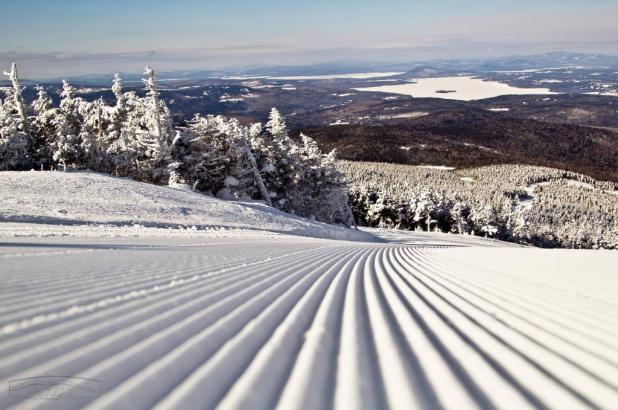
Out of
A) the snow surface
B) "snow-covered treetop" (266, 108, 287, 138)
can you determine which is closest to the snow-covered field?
the snow surface

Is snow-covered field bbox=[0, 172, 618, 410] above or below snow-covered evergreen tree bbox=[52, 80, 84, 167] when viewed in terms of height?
below

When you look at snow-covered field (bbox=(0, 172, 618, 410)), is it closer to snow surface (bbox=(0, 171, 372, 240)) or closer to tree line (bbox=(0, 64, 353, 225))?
snow surface (bbox=(0, 171, 372, 240))

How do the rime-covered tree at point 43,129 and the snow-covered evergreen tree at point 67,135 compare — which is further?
the rime-covered tree at point 43,129

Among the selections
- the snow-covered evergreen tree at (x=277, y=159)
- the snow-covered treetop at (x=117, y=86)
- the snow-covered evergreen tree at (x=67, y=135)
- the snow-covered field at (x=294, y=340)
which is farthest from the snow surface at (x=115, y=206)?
the snow-covered treetop at (x=117, y=86)

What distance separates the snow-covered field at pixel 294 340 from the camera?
2217 millimetres

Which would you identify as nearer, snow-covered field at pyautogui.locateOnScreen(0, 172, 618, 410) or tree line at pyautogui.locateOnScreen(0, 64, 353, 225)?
snow-covered field at pyautogui.locateOnScreen(0, 172, 618, 410)

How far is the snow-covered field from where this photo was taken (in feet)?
7.27

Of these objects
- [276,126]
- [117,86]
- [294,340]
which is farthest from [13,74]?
[294,340]

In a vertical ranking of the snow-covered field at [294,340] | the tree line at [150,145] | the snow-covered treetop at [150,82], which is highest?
the snow-covered treetop at [150,82]

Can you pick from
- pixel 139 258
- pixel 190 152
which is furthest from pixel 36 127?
pixel 139 258

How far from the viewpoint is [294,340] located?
3137 millimetres

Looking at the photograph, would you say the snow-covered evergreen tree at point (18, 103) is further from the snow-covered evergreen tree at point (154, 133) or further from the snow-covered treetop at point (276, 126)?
the snow-covered treetop at point (276, 126)

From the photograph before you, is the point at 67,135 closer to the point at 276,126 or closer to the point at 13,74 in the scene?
the point at 13,74

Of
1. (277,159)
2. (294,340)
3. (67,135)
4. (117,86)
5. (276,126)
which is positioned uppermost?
(117,86)
